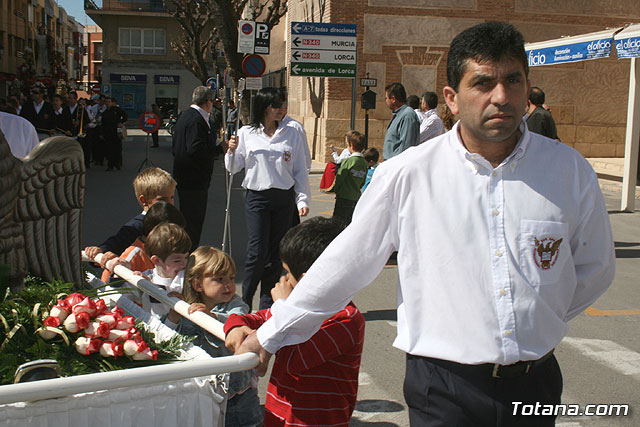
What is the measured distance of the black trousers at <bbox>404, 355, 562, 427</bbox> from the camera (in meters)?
2.12

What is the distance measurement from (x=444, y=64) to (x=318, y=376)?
2131 cm

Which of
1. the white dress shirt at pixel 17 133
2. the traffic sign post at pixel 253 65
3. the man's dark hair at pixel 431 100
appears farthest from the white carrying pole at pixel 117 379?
the traffic sign post at pixel 253 65

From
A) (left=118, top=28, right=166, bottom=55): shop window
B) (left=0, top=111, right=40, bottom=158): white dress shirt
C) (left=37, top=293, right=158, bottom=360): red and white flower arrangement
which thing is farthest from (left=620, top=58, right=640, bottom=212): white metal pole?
(left=118, top=28, right=166, bottom=55): shop window

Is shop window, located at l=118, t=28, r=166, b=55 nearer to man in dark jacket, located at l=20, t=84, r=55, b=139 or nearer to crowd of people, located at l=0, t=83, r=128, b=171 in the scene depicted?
crowd of people, located at l=0, t=83, r=128, b=171

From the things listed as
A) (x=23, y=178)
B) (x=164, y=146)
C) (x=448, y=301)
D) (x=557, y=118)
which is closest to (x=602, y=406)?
(x=448, y=301)

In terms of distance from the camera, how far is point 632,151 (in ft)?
44.4

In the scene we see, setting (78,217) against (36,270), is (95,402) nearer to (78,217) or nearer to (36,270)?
(36,270)

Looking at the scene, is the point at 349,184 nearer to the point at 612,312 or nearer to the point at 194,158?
the point at 194,158

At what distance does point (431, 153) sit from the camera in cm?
226

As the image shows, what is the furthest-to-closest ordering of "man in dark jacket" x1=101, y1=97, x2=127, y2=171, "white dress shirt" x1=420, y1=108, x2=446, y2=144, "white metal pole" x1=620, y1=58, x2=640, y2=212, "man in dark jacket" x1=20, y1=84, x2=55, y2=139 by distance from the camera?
1. "man in dark jacket" x1=101, y1=97, x2=127, y2=171
2. "man in dark jacket" x1=20, y1=84, x2=55, y2=139
3. "white metal pole" x1=620, y1=58, x2=640, y2=212
4. "white dress shirt" x1=420, y1=108, x2=446, y2=144

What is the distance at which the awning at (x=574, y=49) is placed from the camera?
1478 cm

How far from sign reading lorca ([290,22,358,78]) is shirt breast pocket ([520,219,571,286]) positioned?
57.9 ft

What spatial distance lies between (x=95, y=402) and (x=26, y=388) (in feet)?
0.90

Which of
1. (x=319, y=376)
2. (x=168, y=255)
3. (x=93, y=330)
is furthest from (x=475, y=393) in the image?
(x=168, y=255)
